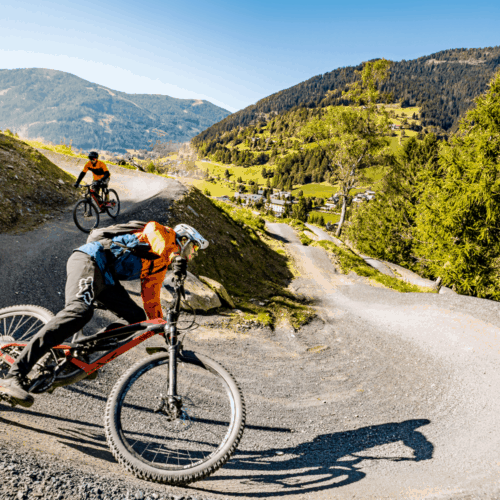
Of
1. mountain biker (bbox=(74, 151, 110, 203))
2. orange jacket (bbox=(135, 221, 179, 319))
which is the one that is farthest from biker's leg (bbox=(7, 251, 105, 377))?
mountain biker (bbox=(74, 151, 110, 203))

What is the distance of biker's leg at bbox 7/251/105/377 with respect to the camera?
3414 millimetres

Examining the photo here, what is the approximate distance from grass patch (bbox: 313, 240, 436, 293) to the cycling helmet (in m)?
16.7

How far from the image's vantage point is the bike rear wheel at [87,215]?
10.6 meters

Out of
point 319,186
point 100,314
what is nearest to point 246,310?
point 100,314

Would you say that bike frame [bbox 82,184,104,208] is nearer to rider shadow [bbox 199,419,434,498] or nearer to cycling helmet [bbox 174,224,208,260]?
cycling helmet [bbox 174,224,208,260]

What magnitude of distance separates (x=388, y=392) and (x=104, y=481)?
23.1 feet

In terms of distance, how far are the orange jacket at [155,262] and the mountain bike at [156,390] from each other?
362 millimetres

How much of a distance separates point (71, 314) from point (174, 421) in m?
1.97

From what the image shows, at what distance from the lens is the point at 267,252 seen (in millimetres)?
20906

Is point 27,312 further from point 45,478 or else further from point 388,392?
point 388,392

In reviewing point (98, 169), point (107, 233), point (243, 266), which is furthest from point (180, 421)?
point (243, 266)

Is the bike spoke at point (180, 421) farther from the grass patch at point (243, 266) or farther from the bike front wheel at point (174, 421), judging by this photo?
the grass patch at point (243, 266)

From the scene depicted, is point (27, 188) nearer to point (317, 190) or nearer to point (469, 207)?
point (469, 207)

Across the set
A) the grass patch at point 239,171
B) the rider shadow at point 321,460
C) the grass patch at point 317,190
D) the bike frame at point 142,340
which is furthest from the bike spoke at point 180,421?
the grass patch at point 239,171
